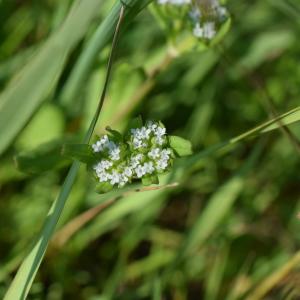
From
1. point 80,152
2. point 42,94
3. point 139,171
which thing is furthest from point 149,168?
point 42,94

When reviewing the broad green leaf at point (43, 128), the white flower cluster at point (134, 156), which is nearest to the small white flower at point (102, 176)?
the white flower cluster at point (134, 156)

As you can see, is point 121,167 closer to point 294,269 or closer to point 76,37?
point 76,37

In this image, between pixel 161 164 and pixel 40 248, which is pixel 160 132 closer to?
pixel 161 164

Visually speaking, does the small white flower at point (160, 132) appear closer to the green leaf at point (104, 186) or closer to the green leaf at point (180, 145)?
the green leaf at point (180, 145)

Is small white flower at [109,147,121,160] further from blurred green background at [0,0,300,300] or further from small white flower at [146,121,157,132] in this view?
blurred green background at [0,0,300,300]

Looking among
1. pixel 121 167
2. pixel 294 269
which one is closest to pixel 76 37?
pixel 121 167

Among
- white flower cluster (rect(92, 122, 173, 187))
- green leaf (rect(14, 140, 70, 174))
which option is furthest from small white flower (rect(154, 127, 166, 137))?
green leaf (rect(14, 140, 70, 174))
